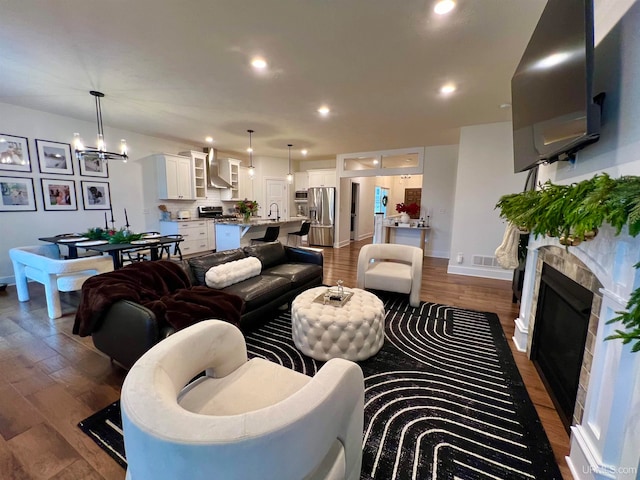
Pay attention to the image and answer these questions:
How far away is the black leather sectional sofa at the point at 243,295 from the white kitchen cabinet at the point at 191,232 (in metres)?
3.08

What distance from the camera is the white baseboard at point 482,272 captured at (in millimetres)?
4641

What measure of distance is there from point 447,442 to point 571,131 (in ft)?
5.87

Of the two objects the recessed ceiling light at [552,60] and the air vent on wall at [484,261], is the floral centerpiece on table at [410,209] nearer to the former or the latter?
the air vent on wall at [484,261]

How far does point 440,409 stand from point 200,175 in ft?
22.4

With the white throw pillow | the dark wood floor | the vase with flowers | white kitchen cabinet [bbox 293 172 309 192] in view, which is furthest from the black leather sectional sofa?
white kitchen cabinet [bbox 293 172 309 192]

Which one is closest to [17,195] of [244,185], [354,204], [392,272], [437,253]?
[244,185]

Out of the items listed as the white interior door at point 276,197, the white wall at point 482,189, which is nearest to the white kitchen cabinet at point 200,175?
the white interior door at point 276,197

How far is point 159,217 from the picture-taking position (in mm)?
6047

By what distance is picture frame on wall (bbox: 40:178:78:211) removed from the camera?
14.2 feet

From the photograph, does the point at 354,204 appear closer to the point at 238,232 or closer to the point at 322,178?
the point at 322,178

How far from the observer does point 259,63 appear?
2.64 metres

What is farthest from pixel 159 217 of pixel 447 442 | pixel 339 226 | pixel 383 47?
pixel 447 442

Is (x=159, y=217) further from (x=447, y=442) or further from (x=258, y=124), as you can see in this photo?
(x=447, y=442)

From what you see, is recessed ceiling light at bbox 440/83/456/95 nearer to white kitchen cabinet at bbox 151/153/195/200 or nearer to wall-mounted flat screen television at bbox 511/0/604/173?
wall-mounted flat screen television at bbox 511/0/604/173
